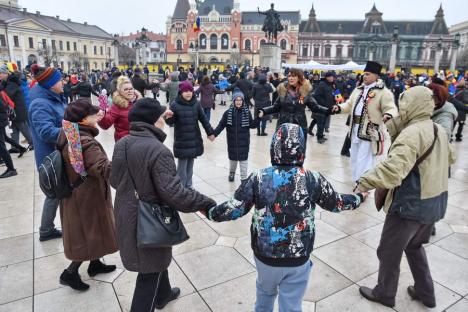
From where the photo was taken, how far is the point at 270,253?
6.92ft

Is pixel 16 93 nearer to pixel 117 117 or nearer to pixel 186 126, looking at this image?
pixel 117 117

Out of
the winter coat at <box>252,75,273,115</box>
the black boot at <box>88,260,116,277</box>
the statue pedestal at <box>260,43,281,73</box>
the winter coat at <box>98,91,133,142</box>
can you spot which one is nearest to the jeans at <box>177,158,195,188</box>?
the winter coat at <box>98,91,133,142</box>

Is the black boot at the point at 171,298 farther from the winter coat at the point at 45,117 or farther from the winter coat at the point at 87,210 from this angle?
the winter coat at the point at 45,117

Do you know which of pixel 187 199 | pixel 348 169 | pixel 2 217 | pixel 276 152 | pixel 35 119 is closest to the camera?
pixel 276 152

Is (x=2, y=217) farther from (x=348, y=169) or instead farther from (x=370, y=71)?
(x=348, y=169)

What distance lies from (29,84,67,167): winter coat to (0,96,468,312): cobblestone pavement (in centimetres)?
124

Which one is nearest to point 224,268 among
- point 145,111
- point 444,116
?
point 145,111

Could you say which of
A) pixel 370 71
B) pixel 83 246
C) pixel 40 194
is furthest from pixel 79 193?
pixel 370 71

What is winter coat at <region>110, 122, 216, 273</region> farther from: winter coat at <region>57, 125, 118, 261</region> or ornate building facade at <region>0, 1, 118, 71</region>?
ornate building facade at <region>0, 1, 118, 71</region>

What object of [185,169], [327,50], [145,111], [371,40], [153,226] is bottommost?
[185,169]

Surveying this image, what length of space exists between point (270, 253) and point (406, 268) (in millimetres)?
2374

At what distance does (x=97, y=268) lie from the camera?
3.48 m

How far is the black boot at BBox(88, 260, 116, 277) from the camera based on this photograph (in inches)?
137

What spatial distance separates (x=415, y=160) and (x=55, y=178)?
9.79 feet
